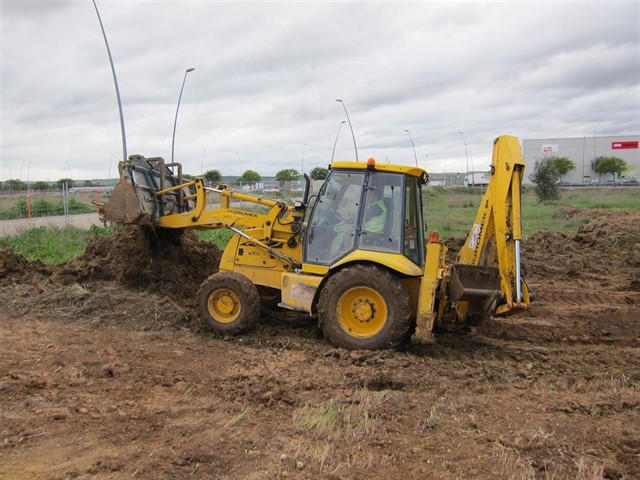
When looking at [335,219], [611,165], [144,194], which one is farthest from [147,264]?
[611,165]

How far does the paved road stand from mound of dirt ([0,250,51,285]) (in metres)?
5.37

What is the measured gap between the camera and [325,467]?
366 cm

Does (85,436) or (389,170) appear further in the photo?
(389,170)

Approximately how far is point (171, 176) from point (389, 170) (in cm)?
397

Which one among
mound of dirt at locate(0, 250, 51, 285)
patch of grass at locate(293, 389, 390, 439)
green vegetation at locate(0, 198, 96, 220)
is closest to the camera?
patch of grass at locate(293, 389, 390, 439)

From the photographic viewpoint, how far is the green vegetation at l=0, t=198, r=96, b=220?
18781mm

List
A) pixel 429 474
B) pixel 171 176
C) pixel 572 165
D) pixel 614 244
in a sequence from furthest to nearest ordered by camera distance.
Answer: pixel 572 165, pixel 614 244, pixel 171 176, pixel 429 474

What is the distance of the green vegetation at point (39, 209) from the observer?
18781 millimetres

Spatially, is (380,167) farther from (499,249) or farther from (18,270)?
(18,270)

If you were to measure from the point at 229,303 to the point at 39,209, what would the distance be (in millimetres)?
14689

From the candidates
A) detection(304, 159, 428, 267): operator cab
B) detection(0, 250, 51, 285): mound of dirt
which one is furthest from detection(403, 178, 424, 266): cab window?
detection(0, 250, 51, 285): mound of dirt

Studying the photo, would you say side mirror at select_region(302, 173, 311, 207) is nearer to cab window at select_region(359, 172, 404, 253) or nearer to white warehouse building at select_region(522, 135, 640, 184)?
cab window at select_region(359, 172, 404, 253)

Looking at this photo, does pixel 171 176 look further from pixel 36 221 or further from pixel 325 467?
pixel 36 221

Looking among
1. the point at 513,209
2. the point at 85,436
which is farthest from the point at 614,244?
the point at 85,436
